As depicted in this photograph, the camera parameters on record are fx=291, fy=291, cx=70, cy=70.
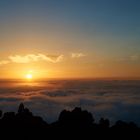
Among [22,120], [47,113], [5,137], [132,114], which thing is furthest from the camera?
[132,114]

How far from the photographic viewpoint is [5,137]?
4172cm

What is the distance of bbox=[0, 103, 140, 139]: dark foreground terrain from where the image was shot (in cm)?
4366

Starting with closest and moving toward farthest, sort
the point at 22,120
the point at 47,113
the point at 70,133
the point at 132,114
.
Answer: the point at 70,133 → the point at 22,120 → the point at 47,113 → the point at 132,114

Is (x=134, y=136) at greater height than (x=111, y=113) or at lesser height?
greater

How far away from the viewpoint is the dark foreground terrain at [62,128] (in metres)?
43.7

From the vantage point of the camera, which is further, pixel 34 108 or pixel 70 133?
pixel 34 108

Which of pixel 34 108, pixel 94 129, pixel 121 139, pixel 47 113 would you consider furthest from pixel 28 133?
pixel 34 108

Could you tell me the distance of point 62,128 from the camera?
4719cm

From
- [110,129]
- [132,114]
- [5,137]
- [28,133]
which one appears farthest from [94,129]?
[132,114]

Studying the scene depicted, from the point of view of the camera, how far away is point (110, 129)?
4716 centimetres

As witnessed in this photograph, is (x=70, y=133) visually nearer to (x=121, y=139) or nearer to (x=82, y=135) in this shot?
(x=82, y=135)

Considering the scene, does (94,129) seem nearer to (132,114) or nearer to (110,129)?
(110,129)

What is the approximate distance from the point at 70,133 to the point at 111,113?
502ft

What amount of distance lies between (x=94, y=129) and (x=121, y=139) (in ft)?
19.3
